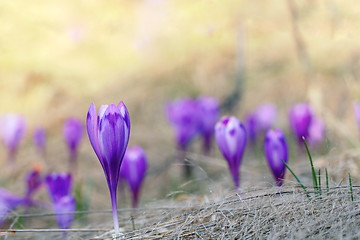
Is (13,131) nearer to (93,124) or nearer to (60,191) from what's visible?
(60,191)

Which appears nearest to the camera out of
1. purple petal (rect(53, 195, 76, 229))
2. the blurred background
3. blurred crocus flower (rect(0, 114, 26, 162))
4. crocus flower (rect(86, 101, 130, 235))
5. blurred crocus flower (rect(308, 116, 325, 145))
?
crocus flower (rect(86, 101, 130, 235))

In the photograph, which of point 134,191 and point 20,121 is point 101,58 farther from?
point 134,191

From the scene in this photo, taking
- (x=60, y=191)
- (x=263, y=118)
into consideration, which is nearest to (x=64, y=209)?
(x=60, y=191)

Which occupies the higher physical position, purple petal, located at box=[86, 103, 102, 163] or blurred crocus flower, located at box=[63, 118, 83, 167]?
blurred crocus flower, located at box=[63, 118, 83, 167]

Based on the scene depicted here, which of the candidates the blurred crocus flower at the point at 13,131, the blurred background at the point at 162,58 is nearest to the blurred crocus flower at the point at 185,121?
the blurred background at the point at 162,58

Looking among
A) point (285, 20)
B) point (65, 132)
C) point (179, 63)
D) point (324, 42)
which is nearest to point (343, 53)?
point (324, 42)

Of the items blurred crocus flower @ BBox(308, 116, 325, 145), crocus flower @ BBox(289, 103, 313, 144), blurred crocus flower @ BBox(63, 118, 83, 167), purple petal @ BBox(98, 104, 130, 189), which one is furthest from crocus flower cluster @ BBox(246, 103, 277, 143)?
purple petal @ BBox(98, 104, 130, 189)

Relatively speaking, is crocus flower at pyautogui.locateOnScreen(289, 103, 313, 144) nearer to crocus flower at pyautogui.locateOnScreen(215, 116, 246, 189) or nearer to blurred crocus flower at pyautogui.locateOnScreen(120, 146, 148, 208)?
crocus flower at pyautogui.locateOnScreen(215, 116, 246, 189)

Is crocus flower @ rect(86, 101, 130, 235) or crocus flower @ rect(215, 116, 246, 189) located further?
crocus flower @ rect(215, 116, 246, 189)
